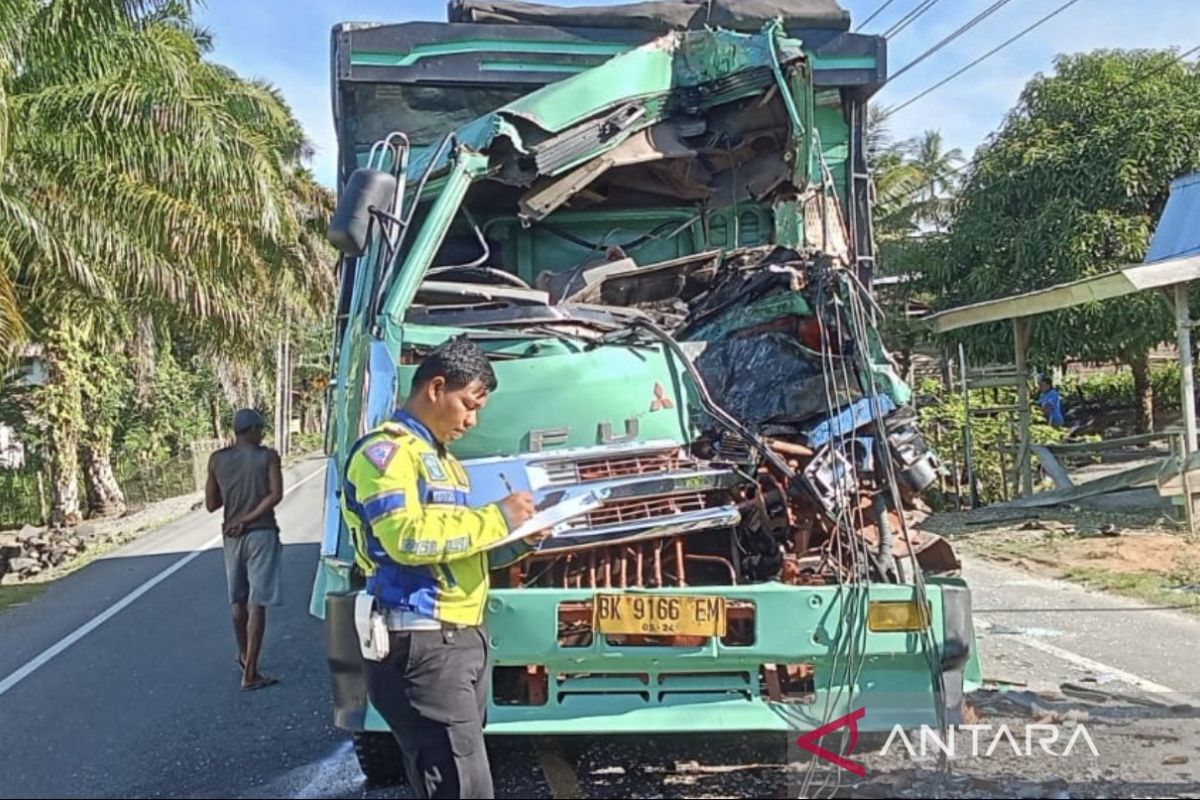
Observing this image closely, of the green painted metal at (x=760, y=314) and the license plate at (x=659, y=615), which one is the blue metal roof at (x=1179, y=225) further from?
the license plate at (x=659, y=615)

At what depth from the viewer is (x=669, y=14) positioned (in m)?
6.76

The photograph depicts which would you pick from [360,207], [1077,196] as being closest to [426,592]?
[360,207]

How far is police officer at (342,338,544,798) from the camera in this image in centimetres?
300

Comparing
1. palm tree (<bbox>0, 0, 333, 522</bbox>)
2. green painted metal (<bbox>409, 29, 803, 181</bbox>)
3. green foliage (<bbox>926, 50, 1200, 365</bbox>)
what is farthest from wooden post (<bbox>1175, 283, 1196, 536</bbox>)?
palm tree (<bbox>0, 0, 333, 522</bbox>)

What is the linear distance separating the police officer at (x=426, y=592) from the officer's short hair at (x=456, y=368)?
16cm

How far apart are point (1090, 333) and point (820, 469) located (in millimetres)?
16251

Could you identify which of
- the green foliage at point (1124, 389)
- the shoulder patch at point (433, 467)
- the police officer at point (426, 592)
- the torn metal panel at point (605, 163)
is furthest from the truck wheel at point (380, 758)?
the green foliage at point (1124, 389)

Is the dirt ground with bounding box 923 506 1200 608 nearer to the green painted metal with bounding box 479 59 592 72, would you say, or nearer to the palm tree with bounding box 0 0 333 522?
the green painted metal with bounding box 479 59 592 72

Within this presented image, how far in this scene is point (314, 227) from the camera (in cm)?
2242

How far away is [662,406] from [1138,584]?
241 inches

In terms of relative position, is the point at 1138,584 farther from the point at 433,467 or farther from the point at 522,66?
the point at 433,467

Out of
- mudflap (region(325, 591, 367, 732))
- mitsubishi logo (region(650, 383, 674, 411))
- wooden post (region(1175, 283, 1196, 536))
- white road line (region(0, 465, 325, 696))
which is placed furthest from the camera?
wooden post (region(1175, 283, 1196, 536))

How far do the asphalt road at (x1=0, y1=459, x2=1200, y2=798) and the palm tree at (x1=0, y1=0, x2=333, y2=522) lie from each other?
4.42m

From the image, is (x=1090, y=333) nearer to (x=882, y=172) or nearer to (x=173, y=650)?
(x=882, y=172)
